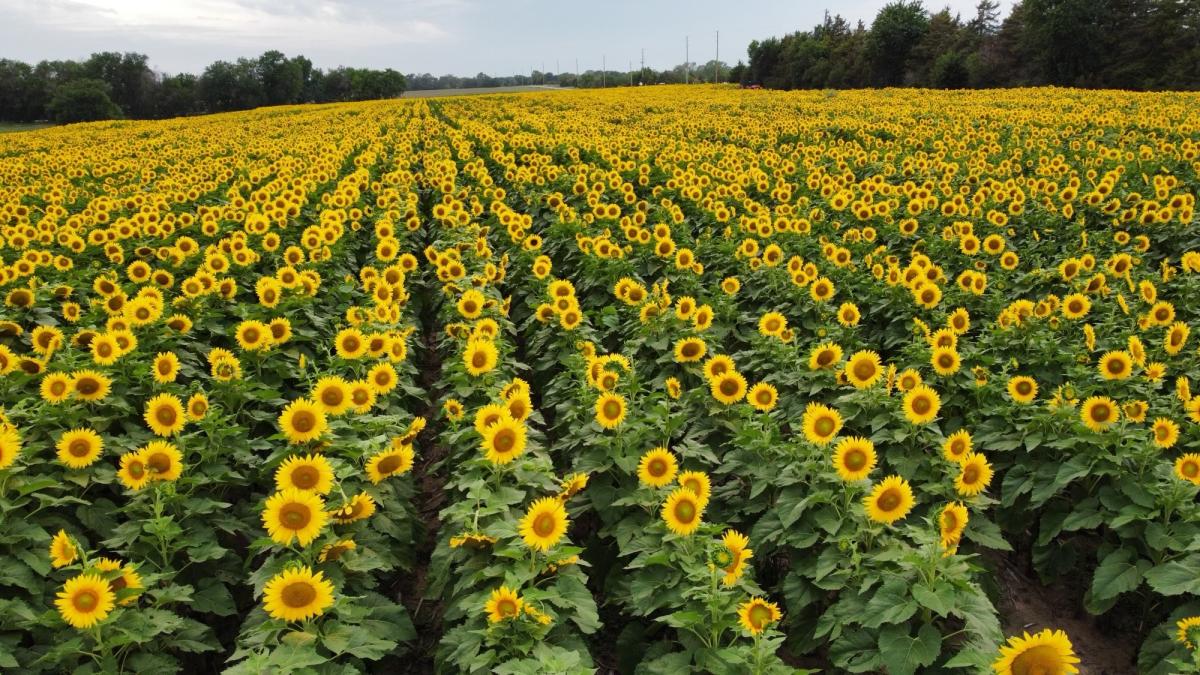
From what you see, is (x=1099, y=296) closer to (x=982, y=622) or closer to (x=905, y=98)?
(x=982, y=622)

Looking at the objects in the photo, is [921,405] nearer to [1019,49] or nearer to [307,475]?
[307,475]

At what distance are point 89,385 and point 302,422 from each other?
5.05ft

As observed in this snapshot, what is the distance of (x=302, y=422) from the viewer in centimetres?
387

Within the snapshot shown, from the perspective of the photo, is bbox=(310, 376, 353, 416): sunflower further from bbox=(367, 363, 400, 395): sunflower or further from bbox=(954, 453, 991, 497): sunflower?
bbox=(954, 453, 991, 497): sunflower

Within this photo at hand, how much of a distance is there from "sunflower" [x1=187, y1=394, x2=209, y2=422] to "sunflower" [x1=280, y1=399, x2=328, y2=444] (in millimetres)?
600

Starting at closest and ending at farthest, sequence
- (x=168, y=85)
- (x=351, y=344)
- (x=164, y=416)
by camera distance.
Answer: (x=164, y=416)
(x=351, y=344)
(x=168, y=85)

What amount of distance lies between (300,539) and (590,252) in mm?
5793

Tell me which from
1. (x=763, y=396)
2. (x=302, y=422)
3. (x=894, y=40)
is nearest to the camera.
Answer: (x=302, y=422)

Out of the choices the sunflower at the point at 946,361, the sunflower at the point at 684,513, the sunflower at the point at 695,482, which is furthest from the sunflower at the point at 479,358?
the sunflower at the point at 946,361

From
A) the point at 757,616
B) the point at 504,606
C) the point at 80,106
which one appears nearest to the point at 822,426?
the point at 757,616

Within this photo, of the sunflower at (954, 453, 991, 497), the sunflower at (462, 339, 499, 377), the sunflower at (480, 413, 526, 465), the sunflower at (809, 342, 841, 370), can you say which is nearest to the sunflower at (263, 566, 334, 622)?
the sunflower at (480, 413, 526, 465)

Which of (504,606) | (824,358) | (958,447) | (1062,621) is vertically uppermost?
(824,358)

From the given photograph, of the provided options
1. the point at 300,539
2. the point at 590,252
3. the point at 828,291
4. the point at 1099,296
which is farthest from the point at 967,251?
the point at 300,539

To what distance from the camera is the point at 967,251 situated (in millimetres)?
7770
